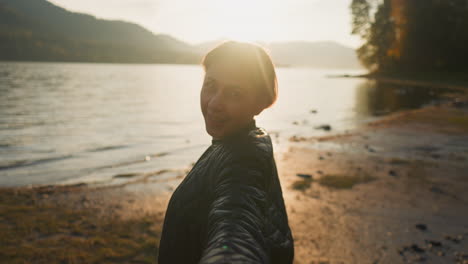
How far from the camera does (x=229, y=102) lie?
1547 millimetres

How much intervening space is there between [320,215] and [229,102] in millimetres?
7078

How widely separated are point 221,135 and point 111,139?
19.8 m

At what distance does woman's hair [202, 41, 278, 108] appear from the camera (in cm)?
157

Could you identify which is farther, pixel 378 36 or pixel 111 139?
pixel 378 36

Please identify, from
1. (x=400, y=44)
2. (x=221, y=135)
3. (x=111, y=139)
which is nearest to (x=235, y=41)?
(x=221, y=135)

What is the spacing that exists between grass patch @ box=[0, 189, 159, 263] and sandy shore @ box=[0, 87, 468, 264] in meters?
0.02

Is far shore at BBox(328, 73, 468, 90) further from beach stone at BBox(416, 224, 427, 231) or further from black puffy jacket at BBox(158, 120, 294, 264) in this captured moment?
black puffy jacket at BBox(158, 120, 294, 264)

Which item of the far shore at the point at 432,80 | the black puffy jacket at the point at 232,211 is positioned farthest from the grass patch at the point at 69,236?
the far shore at the point at 432,80

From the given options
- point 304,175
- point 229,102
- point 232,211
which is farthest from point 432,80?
point 232,211

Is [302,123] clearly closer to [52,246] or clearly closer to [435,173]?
[435,173]

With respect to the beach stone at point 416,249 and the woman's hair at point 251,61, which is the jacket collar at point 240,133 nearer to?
the woman's hair at point 251,61

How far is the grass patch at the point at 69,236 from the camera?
19.0ft

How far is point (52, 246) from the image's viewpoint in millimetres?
6105

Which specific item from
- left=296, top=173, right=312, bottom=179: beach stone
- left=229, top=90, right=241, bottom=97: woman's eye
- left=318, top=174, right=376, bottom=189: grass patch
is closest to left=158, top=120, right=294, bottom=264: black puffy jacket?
left=229, top=90, right=241, bottom=97: woman's eye
